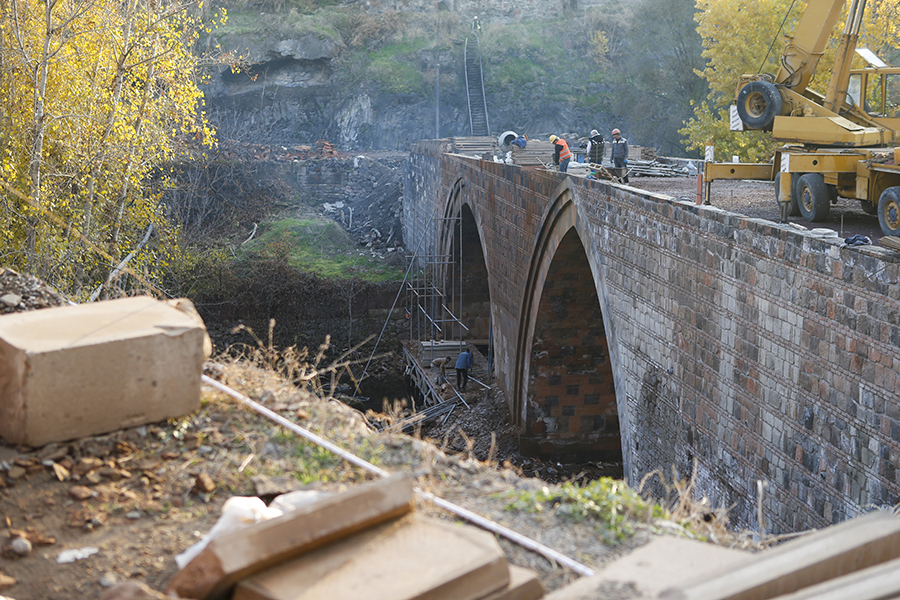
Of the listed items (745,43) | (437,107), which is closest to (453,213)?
(745,43)

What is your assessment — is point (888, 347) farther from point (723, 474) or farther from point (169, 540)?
point (169, 540)

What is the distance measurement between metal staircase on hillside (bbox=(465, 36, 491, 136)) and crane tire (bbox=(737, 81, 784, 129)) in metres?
25.7

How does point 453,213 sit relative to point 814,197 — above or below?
below

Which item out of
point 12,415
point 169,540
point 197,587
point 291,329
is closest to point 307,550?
point 197,587

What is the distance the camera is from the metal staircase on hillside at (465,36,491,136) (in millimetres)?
35469

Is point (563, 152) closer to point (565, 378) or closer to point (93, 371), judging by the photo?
point (565, 378)

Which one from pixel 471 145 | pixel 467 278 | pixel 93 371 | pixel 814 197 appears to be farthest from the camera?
pixel 471 145

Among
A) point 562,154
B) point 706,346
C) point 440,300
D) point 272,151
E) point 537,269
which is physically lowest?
point 440,300

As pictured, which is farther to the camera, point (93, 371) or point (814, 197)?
point (814, 197)

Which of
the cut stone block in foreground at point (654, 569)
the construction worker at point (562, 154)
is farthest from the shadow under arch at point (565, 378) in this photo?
the cut stone block in foreground at point (654, 569)

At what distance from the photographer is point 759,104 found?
31.9ft

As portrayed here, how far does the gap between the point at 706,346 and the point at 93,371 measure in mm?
6146

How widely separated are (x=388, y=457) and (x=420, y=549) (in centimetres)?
109

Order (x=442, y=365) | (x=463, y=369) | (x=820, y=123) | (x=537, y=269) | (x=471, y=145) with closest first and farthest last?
1. (x=820, y=123)
2. (x=537, y=269)
3. (x=463, y=369)
4. (x=442, y=365)
5. (x=471, y=145)
